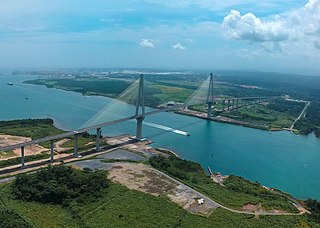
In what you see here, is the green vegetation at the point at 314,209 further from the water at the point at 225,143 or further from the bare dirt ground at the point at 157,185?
the bare dirt ground at the point at 157,185

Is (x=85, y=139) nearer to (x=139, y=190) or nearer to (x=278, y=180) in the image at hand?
(x=139, y=190)

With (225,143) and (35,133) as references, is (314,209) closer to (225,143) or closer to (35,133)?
(225,143)

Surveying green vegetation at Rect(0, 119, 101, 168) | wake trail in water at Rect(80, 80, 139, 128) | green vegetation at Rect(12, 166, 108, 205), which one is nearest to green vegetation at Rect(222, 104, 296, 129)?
wake trail in water at Rect(80, 80, 139, 128)

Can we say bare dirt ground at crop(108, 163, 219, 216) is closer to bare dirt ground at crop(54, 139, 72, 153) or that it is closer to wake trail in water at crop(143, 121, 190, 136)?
bare dirt ground at crop(54, 139, 72, 153)

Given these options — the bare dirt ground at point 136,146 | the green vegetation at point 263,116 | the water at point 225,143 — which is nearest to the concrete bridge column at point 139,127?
the bare dirt ground at point 136,146

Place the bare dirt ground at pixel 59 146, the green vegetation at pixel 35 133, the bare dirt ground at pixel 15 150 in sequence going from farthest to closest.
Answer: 1. the bare dirt ground at pixel 59 146
2. the bare dirt ground at pixel 15 150
3. the green vegetation at pixel 35 133
